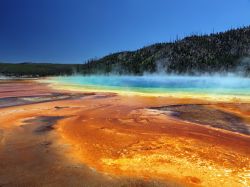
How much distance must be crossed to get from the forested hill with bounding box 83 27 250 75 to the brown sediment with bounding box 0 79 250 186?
50675 mm

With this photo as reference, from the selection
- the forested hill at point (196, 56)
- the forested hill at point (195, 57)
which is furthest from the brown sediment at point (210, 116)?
the forested hill at point (196, 56)

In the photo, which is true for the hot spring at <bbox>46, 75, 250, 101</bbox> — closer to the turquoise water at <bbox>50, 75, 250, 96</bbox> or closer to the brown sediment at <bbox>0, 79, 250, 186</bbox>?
the turquoise water at <bbox>50, 75, 250, 96</bbox>

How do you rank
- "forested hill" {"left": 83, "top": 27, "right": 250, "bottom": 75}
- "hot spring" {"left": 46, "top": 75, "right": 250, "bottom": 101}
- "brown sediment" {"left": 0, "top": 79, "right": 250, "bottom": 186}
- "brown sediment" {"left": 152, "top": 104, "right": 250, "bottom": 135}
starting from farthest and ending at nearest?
"forested hill" {"left": 83, "top": 27, "right": 250, "bottom": 75} < "hot spring" {"left": 46, "top": 75, "right": 250, "bottom": 101} < "brown sediment" {"left": 152, "top": 104, "right": 250, "bottom": 135} < "brown sediment" {"left": 0, "top": 79, "right": 250, "bottom": 186}

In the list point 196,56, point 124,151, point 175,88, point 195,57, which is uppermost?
point 196,56

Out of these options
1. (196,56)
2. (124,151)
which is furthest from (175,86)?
(196,56)

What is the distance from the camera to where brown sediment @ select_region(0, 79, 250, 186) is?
177 inches

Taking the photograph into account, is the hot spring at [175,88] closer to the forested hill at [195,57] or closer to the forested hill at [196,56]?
the forested hill at [195,57]

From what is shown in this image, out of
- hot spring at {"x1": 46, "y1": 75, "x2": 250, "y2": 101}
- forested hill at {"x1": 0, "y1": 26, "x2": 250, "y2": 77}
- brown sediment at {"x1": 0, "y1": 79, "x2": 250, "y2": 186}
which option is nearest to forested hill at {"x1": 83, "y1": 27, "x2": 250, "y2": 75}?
forested hill at {"x1": 0, "y1": 26, "x2": 250, "y2": 77}

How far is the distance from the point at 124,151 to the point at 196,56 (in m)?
65.7

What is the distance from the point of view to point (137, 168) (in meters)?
4.87

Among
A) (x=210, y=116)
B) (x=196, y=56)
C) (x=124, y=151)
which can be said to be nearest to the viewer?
(x=124, y=151)

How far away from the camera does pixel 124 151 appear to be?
5734 millimetres

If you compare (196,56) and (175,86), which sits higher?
(196,56)

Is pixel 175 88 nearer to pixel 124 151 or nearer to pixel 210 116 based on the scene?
pixel 210 116
